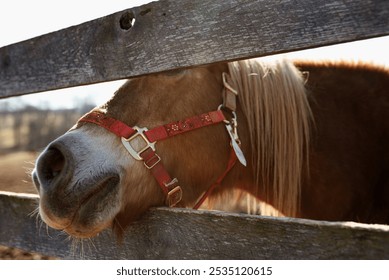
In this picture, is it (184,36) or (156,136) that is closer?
(184,36)

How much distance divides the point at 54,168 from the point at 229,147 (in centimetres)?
90

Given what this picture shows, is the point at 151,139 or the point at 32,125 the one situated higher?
the point at 151,139

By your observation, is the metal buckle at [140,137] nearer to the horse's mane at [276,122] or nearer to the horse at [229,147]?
the horse at [229,147]

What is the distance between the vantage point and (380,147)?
8.13 ft

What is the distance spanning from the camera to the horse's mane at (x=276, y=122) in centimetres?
235

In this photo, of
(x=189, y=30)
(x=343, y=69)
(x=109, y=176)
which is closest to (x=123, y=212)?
(x=109, y=176)

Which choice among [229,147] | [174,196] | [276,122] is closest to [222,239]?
[174,196]

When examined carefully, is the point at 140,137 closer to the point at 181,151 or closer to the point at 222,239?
the point at 181,151

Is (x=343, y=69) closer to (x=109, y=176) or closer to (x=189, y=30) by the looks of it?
(x=189, y=30)

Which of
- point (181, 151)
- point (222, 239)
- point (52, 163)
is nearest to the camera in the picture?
point (222, 239)

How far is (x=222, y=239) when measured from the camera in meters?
1.50

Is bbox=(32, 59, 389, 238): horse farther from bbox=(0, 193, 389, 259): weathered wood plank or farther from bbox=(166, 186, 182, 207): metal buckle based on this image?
bbox=(0, 193, 389, 259): weathered wood plank

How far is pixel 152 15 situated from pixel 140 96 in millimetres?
495

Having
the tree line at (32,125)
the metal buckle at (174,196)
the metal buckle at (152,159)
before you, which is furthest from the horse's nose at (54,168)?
the tree line at (32,125)
